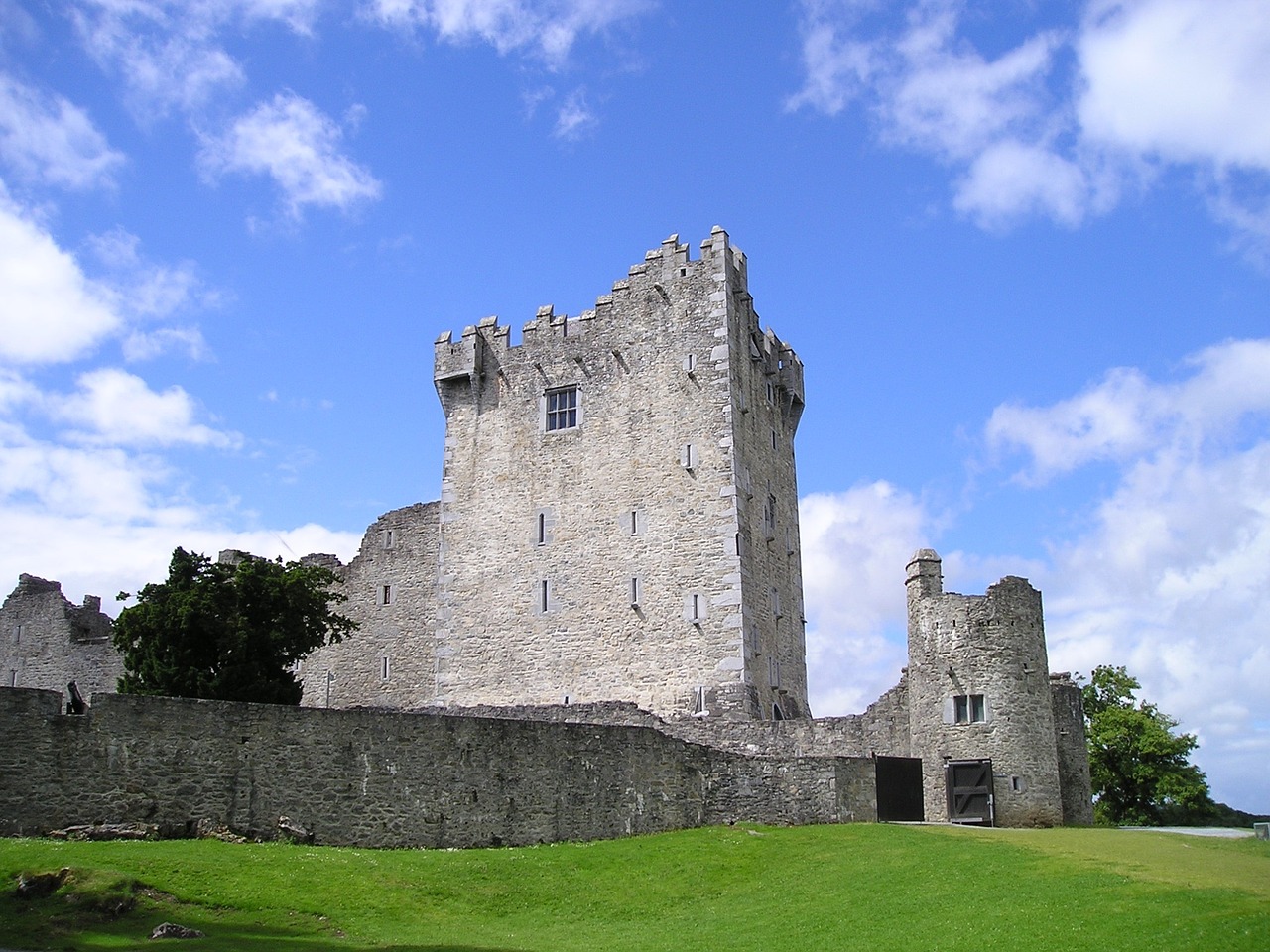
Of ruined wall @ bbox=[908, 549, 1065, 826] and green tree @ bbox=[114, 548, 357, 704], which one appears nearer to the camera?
ruined wall @ bbox=[908, 549, 1065, 826]

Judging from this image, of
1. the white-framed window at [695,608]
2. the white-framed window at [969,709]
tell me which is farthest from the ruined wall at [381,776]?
the white-framed window at [695,608]

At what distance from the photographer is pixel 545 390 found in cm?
4238

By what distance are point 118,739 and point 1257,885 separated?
61.6 feet

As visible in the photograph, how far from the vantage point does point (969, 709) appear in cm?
A: 3083

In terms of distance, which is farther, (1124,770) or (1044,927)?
(1124,770)

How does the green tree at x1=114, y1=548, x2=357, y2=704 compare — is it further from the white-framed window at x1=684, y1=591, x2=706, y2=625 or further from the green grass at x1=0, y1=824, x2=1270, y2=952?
the white-framed window at x1=684, y1=591, x2=706, y2=625

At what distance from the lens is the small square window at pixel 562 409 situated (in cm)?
4175

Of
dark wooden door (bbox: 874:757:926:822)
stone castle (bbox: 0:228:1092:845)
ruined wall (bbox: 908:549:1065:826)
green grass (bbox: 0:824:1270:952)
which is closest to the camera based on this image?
green grass (bbox: 0:824:1270:952)

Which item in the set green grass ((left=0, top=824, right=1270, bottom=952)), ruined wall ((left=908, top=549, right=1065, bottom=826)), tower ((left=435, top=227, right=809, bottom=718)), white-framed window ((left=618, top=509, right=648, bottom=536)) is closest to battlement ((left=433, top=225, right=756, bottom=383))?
tower ((left=435, top=227, right=809, bottom=718))

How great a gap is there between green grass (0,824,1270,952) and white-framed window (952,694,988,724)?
15.1 ft

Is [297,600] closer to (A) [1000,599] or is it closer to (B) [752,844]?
(B) [752,844]

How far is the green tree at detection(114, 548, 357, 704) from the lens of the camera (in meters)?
32.1

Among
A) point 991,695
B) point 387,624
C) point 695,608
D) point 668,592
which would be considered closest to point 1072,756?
point 991,695

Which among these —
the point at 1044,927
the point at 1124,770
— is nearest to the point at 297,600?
the point at 1044,927
